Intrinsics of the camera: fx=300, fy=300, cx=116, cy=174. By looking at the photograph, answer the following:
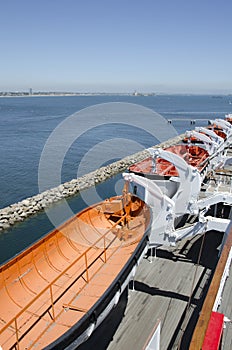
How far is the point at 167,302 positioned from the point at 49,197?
13158 mm

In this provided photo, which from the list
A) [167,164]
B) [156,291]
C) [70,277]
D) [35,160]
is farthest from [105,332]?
[35,160]

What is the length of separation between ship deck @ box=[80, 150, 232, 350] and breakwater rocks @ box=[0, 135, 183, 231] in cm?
973

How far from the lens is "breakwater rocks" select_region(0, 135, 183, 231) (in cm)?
1691

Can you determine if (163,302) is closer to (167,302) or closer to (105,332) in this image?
(167,302)

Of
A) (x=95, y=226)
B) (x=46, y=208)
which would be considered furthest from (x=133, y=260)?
(x=46, y=208)

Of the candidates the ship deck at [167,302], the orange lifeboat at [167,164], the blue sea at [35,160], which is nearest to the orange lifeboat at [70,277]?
the ship deck at [167,302]

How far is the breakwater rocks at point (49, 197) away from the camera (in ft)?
55.5

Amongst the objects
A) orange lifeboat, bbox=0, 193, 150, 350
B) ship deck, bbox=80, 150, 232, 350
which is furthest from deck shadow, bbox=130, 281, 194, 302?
orange lifeboat, bbox=0, 193, 150, 350

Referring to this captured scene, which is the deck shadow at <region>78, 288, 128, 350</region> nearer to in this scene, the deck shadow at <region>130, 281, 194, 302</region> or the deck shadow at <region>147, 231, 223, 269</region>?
the deck shadow at <region>130, 281, 194, 302</region>

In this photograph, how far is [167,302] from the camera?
798 centimetres

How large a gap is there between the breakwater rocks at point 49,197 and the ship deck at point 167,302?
383 inches

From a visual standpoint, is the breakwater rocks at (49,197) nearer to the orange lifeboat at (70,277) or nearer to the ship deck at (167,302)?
the orange lifeboat at (70,277)

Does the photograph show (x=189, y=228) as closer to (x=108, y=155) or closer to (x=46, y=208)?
(x=46, y=208)

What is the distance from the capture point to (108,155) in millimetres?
33719
